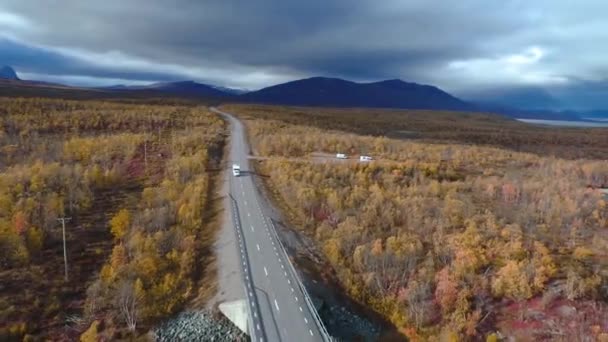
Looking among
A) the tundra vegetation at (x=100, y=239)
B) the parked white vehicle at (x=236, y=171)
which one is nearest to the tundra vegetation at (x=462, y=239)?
the parked white vehicle at (x=236, y=171)

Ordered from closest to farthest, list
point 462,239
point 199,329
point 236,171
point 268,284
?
point 199,329 → point 268,284 → point 462,239 → point 236,171

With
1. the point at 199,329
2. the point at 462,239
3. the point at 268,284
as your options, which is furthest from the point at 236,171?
the point at 199,329

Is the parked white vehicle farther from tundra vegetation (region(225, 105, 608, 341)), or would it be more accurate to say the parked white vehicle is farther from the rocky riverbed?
the rocky riverbed

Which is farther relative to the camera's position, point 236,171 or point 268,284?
point 236,171

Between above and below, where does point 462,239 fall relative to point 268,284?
above

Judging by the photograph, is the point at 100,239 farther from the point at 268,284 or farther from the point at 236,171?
the point at 236,171

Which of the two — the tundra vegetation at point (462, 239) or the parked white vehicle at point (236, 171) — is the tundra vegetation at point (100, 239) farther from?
the tundra vegetation at point (462, 239)

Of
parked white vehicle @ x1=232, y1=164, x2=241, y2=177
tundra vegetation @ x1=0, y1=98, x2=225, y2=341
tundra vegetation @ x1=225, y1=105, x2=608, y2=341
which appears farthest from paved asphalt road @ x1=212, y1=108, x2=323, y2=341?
parked white vehicle @ x1=232, y1=164, x2=241, y2=177
